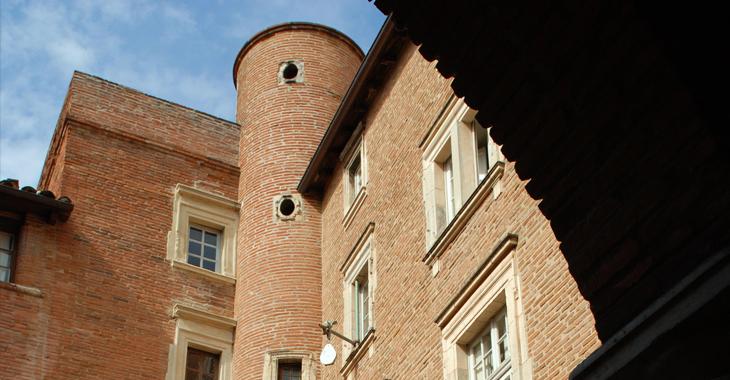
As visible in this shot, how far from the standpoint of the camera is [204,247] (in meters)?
18.9

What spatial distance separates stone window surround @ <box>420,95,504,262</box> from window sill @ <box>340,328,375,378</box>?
6.66 feet

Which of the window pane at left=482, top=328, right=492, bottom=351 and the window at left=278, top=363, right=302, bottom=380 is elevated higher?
the window at left=278, top=363, right=302, bottom=380

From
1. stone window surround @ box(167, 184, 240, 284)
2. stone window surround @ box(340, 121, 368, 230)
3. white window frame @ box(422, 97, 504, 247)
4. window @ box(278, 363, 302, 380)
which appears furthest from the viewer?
stone window surround @ box(167, 184, 240, 284)

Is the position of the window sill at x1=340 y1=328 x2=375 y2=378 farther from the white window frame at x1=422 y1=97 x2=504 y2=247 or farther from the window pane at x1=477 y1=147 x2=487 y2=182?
the window pane at x1=477 y1=147 x2=487 y2=182

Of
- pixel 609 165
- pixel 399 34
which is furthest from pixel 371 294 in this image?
pixel 609 165

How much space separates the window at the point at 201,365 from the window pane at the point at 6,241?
3.71 meters

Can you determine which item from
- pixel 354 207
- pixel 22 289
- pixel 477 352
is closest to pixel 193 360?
pixel 22 289

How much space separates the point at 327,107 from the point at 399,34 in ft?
18.8

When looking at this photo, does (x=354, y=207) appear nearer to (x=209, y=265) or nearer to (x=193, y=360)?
(x=209, y=265)

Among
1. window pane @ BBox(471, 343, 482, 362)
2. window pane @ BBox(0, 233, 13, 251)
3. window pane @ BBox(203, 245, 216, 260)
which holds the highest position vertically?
window pane @ BBox(203, 245, 216, 260)

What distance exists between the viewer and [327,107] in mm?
20234

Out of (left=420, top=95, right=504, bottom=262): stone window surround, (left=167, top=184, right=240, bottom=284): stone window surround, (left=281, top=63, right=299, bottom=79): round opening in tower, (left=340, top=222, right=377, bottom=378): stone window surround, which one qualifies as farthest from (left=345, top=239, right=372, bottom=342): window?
(left=281, top=63, right=299, bottom=79): round opening in tower

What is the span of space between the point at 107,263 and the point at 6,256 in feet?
5.74

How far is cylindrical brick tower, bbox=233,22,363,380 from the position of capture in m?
17.0
